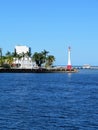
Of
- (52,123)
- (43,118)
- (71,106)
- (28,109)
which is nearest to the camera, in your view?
(52,123)

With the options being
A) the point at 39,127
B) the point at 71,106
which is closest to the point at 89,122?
the point at 39,127

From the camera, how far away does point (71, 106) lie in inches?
2271

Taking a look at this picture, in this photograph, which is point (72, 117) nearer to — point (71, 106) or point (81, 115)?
point (81, 115)

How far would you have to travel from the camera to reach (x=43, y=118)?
46.8m

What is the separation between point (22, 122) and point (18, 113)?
6.12 m

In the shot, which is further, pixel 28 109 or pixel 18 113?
pixel 28 109

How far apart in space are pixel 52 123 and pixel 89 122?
3534 mm

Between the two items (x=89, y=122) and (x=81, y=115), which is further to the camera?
(x=81, y=115)

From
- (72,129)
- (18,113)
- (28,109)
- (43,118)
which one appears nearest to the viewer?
(72,129)

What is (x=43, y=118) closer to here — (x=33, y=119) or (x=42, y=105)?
(x=33, y=119)

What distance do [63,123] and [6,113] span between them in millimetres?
8176

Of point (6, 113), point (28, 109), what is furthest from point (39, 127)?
point (28, 109)

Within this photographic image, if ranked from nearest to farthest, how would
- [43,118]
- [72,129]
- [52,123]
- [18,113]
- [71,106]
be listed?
[72,129] → [52,123] → [43,118] → [18,113] → [71,106]

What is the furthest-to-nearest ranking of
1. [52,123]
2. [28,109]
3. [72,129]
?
1. [28,109]
2. [52,123]
3. [72,129]
